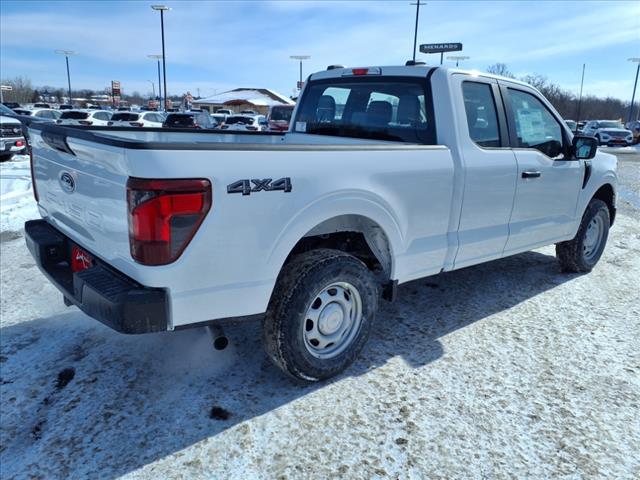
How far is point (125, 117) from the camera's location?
78.6 ft

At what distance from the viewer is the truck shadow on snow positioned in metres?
2.55

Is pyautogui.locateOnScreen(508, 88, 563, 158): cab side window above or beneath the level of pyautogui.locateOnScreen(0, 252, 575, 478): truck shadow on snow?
above

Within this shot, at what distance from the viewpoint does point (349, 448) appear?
2582 mm

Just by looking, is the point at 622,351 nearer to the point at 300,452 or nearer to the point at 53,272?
the point at 300,452

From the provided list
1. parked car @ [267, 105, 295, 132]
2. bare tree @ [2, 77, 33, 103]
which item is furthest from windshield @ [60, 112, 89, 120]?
bare tree @ [2, 77, 33, 103]

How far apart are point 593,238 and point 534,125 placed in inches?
73.7

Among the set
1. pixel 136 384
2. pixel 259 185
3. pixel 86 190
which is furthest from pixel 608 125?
pixel 86 190

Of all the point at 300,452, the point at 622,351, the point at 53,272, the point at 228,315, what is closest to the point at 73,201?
the point at 53,272

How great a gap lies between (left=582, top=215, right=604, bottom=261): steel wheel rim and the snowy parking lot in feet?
3.65

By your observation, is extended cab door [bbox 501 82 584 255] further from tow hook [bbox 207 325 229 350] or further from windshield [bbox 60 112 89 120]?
windshield [bbox 60 112 89 120]

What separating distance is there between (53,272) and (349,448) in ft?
6.69

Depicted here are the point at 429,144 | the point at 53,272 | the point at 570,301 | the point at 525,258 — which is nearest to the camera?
the point at 53,272

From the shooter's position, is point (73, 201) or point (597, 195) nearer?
point (73, 201)

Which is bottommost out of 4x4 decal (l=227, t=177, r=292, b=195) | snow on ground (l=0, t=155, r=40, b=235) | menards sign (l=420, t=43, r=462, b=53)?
snow on ground (l=0, t=155, r=40, b=235)
